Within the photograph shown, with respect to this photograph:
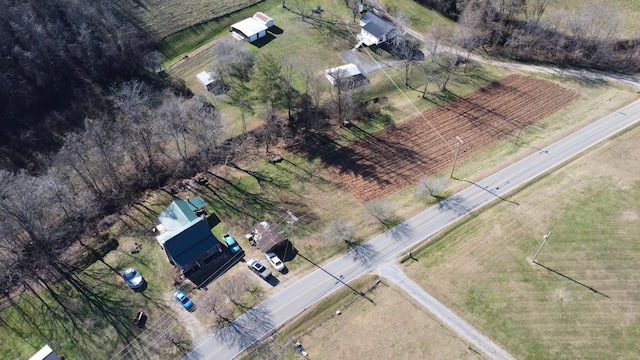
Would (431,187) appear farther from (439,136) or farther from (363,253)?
(363,253)

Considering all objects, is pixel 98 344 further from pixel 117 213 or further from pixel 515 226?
pixel 515 226

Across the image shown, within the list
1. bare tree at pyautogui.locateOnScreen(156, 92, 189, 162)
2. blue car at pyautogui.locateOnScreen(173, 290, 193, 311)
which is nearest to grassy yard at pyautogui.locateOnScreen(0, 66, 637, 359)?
blue car at pyautogui.locateOnScreen(173, 290, 193, 311)

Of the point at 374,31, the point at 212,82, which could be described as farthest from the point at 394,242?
the point at 374,31

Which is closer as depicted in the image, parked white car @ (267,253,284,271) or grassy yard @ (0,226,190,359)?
grassy yard @ (0,226,190,359)

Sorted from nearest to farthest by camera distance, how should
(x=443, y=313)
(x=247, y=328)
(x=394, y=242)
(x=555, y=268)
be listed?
(x=247, y=328)
(x=443, y=313)
(x=555, y=268)
(x=394, y=242)

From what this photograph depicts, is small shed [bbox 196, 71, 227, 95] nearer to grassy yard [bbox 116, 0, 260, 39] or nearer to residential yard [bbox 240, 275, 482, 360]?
grassy yard [bbox 116, 0, 260, 39]

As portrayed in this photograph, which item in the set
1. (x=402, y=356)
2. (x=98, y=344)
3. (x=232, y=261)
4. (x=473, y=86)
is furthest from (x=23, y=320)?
(x=473, y=86)

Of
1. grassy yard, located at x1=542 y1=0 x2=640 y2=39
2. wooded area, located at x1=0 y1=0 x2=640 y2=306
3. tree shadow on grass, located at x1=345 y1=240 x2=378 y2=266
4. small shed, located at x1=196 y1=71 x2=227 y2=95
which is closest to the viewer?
tree shadow on grass, located at x1=345 y1=240 x2=378 y2=266

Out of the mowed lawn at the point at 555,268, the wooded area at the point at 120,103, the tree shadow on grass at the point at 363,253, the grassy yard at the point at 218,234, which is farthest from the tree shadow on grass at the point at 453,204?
the wooded area at the point at 120,103
